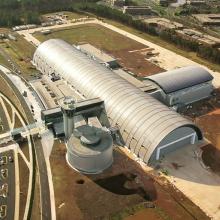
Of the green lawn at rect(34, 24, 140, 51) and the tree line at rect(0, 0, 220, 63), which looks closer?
the tree line at rect(0, 0, 220, 63)

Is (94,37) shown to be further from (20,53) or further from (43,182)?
(43,182)

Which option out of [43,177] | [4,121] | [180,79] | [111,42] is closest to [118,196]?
[43,177]

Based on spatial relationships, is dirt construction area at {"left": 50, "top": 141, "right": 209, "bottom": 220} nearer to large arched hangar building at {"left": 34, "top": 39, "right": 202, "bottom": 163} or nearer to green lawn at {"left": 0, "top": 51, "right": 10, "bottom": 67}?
large arched hangar building at {"left": 34, "top": 39, "right": 202, "bottom": 163}

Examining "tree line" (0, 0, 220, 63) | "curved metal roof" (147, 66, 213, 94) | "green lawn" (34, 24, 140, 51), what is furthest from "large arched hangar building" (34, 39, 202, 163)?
"tree line" (0, 0, 220, 63)

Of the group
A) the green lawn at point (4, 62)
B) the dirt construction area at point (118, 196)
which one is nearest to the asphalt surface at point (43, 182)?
the dirt construction area at point (118, 196)

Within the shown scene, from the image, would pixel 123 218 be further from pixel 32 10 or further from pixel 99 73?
pixel 32 10

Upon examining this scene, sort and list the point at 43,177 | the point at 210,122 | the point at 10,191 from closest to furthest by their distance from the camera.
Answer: the point at 10,191 < the point at 43,177 < the point at 210,122
